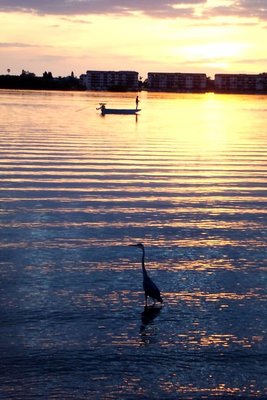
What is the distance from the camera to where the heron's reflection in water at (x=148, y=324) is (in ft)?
35.9

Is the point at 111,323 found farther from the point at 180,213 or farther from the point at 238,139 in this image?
the point at 238,139

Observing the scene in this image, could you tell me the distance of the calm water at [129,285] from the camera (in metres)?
9.74

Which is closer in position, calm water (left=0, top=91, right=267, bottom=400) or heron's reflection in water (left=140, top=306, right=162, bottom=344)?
calm water (left=0, top=91, right=267, bottom=400)

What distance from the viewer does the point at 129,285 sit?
13.2 meters

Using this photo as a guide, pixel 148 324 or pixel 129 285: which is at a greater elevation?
pixel 129 285

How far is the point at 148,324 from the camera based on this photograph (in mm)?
11469

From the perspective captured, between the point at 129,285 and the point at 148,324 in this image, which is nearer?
the point at 148,324

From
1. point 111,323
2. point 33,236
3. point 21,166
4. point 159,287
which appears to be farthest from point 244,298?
point 21,166

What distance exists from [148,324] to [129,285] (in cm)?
181

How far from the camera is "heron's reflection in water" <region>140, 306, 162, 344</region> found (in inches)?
431

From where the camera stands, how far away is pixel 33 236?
16.4 m

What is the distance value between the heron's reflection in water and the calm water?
0.03 m

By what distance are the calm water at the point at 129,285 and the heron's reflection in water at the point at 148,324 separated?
1.1 inches

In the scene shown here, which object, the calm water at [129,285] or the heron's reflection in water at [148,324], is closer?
the calm water at [129,285]
